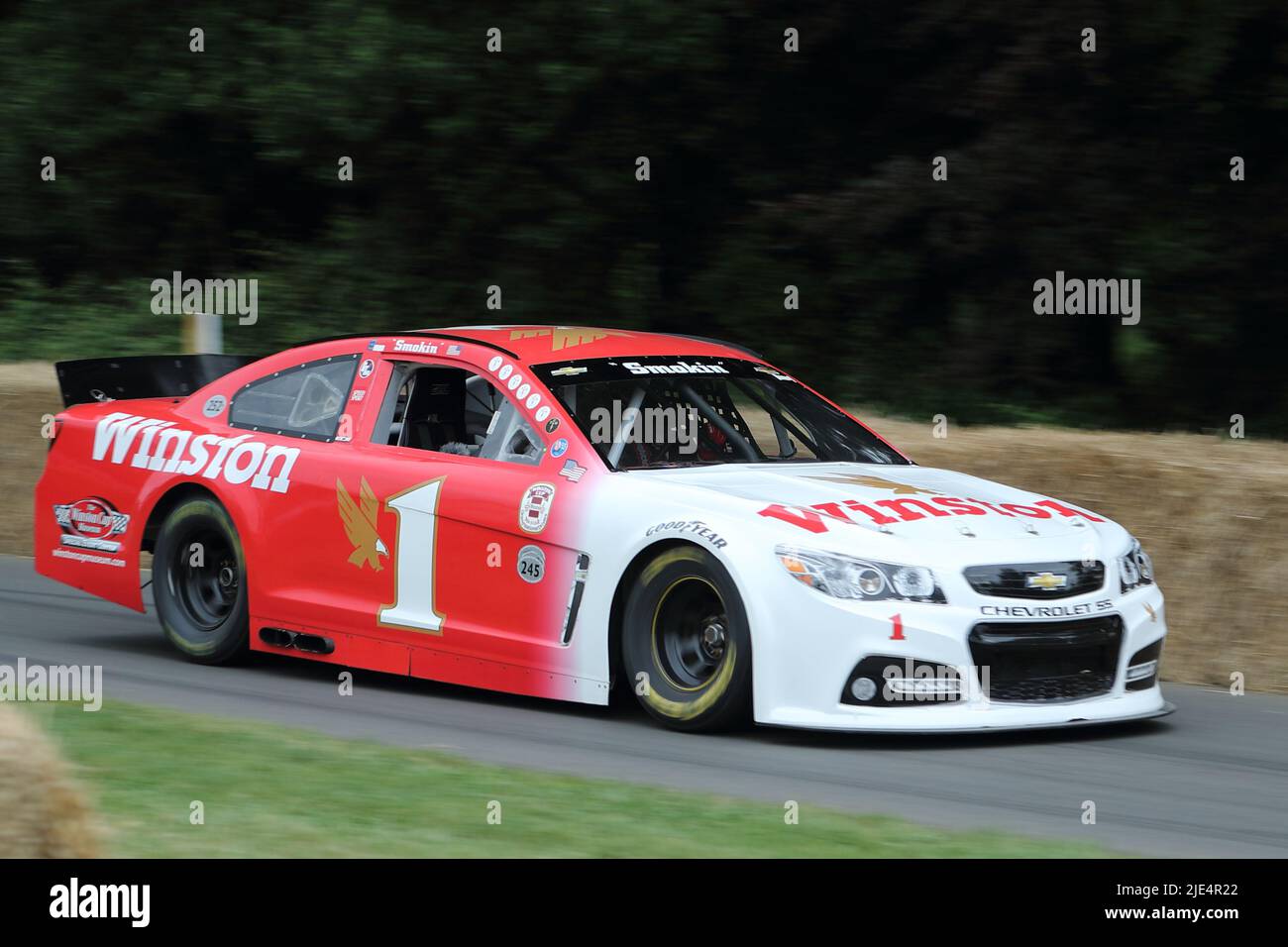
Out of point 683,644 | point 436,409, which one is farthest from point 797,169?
point 683,644

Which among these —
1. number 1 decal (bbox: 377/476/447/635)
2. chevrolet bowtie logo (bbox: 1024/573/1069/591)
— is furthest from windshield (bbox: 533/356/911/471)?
chevrolet bowtie logo (bbox: 1024/573/1069/591)

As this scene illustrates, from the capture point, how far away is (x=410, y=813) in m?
5.82

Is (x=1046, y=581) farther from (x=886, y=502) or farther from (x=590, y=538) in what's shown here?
(x=590, y=538)

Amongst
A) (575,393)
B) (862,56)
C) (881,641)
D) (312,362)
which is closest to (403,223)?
(862,56)

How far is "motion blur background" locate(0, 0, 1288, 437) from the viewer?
48.0 feet

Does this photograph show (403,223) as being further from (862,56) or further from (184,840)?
(184,840)

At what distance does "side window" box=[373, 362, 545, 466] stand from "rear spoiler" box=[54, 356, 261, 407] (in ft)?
5.00

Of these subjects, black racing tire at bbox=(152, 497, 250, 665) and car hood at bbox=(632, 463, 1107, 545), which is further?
black racing tire at bbox=(152, 497, 250, 665)

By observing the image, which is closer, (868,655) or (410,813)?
(410,813)

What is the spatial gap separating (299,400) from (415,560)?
1.30 metres

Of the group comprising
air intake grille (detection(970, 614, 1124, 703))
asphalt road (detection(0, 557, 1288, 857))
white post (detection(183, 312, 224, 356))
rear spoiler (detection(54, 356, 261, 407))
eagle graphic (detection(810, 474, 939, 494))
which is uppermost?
white post (detection(183, 312, 224, 356))

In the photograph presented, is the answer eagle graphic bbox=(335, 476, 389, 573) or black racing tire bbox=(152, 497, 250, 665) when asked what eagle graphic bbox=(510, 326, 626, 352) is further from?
black racing tire bbox=(152, 497, 250, 665)

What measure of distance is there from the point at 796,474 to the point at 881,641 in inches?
49.5

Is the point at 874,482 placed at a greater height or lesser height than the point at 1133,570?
greater
